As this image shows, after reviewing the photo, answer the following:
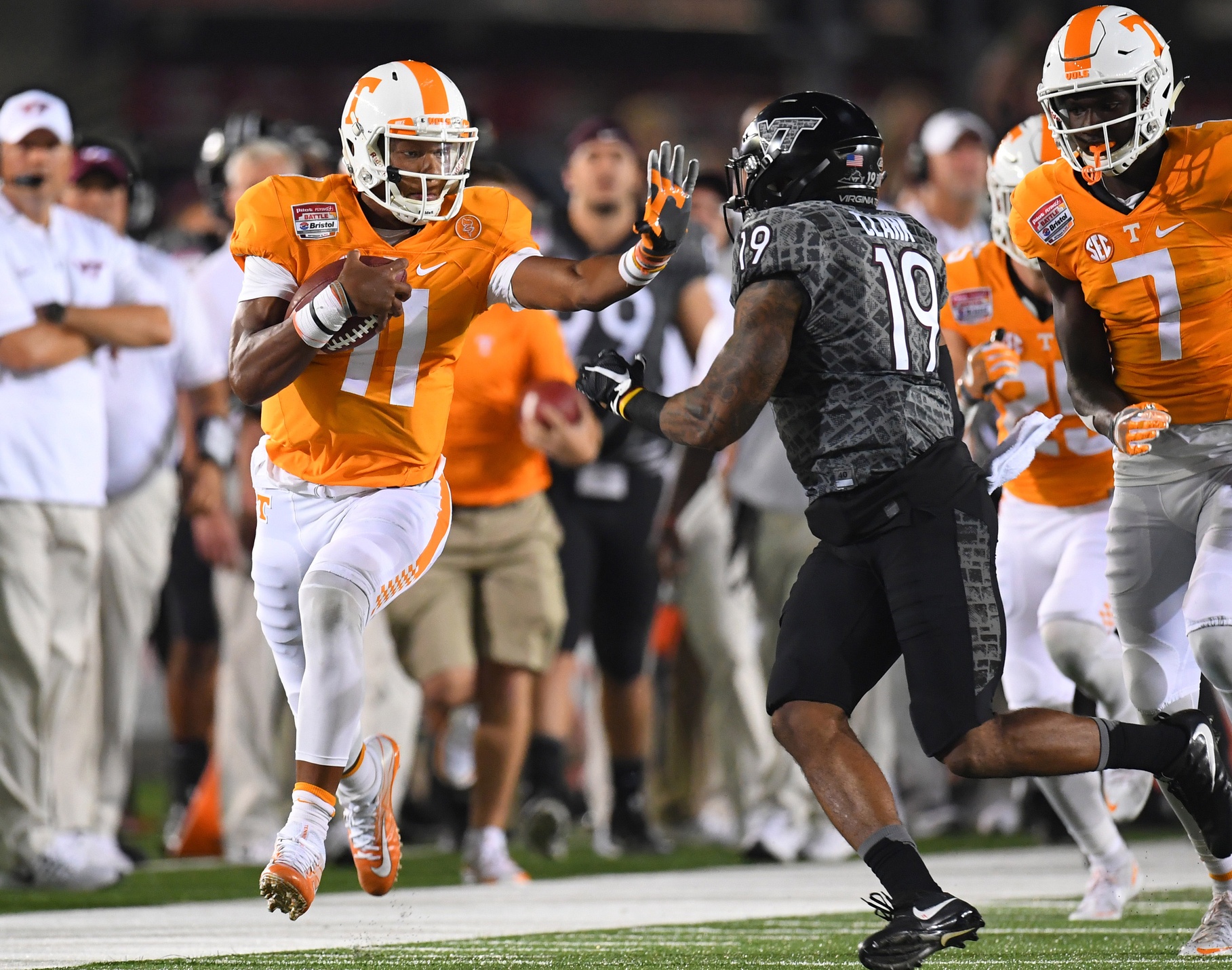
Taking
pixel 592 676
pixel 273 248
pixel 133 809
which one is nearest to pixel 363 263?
pixel 273 248

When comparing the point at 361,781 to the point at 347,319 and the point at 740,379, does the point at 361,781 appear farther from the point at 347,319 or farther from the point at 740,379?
the point at 740,379

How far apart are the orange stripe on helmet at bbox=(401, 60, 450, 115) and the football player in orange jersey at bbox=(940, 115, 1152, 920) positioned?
1.69 meters

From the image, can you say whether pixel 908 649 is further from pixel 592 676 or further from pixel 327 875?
pixel 592 676

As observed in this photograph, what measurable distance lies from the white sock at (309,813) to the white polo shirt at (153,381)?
307 cm

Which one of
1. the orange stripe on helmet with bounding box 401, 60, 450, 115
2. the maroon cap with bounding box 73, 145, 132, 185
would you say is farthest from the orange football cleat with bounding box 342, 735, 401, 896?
the maroon cap with bounding box 73, 145, 132, 185

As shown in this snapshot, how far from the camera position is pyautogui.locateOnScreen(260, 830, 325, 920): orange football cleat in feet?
15.1

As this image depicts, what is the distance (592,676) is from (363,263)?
451cm

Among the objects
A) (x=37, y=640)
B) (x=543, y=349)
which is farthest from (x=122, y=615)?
(x=543, y=349)

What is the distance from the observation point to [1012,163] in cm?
630

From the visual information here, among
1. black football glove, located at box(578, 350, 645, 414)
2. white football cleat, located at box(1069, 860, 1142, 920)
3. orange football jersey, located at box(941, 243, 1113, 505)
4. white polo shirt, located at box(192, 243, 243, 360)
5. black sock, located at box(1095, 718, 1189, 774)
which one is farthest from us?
white polo shirt, located at box(192, 243, 243, 360)

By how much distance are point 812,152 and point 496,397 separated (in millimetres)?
2754

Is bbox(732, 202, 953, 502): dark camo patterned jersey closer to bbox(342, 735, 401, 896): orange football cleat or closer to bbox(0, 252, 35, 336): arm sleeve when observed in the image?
bbox(342, 735, 401, 896): orange football cleat

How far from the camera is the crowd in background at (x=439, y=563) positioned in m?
7.03

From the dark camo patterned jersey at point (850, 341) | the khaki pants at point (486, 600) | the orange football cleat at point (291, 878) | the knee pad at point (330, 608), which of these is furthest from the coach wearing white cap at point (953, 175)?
the orange football cleat at point (291, 878)
